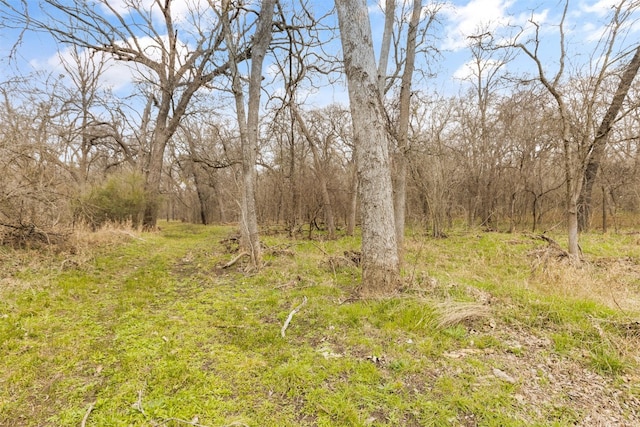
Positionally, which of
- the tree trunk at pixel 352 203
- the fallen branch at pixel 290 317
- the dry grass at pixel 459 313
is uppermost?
the tree trunk at pixel 352 203

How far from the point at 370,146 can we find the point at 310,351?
2.83 metres

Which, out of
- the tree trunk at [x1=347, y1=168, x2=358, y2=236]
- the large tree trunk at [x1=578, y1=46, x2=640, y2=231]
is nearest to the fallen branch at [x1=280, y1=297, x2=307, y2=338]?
the tree trunk at [x1=347, y1=168, x2=358, y2=236]

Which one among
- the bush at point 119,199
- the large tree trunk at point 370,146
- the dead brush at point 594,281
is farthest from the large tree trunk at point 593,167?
the bush at point 119,199

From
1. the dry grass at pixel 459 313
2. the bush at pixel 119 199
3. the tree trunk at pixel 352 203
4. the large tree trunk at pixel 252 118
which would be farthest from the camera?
the tree trunk at pixel 352 203

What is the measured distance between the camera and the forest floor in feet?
7.22

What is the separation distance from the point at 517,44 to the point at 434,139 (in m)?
4.90

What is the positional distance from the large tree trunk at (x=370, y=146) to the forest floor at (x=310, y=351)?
1.87 ft

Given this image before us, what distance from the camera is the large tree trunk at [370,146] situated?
167 inches

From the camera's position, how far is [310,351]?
10.1 ft

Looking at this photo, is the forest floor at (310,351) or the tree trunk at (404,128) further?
the tree trunk at (404,128)

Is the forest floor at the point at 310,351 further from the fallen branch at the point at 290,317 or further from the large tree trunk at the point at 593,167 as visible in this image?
the large tree trunk at the point at 593,167

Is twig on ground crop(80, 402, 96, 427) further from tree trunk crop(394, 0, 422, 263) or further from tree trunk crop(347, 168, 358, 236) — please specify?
tree trunk crop(347, 168, 358, 236)

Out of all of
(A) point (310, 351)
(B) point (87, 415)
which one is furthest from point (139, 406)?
(A) point (310, 351)

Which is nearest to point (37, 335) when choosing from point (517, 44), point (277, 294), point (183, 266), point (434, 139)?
point (277, 294)
